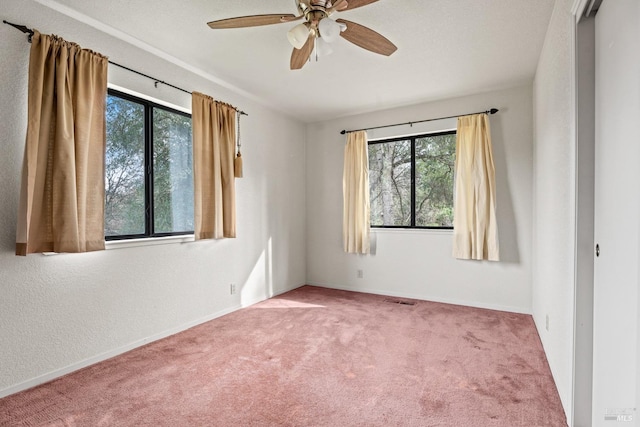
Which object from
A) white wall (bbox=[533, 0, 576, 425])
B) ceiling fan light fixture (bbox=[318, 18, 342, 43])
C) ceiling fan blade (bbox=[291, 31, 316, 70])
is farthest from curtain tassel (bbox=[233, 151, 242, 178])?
white wall (bbox=[533, 0, 576, 425])

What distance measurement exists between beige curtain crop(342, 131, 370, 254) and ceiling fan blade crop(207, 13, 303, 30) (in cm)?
269

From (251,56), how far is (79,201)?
1819mm

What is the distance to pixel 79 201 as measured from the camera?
2240mm

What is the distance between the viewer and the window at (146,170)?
267cm

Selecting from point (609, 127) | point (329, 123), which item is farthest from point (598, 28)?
point (329, 123)

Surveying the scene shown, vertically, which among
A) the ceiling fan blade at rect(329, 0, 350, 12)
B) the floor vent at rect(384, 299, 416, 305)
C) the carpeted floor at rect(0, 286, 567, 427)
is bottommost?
the floor vent at rect(384, 299, 416, 305)

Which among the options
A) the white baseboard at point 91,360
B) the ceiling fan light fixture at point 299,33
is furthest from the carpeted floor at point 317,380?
the ceiling fan light fixture at point 299,33

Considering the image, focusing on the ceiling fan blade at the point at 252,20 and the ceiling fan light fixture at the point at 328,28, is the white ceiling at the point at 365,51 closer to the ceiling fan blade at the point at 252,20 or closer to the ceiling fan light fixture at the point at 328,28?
the ceiling fan blade at the point at 252,20

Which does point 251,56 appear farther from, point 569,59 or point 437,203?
point 437,203

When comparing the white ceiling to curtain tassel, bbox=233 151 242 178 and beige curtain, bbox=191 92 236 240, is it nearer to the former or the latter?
beige curtain, bbox=191 92 236 240

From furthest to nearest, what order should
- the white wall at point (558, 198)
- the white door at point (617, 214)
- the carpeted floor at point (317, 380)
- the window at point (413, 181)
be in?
the window at point (413, 181), the carpeted floor at point (317, 380), the white wall at point (558, 198), the white door at point (617, 214)

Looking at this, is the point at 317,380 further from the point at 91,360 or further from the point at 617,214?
the point at 617,214

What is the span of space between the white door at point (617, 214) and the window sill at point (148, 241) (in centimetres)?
304

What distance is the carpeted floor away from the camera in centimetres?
182
